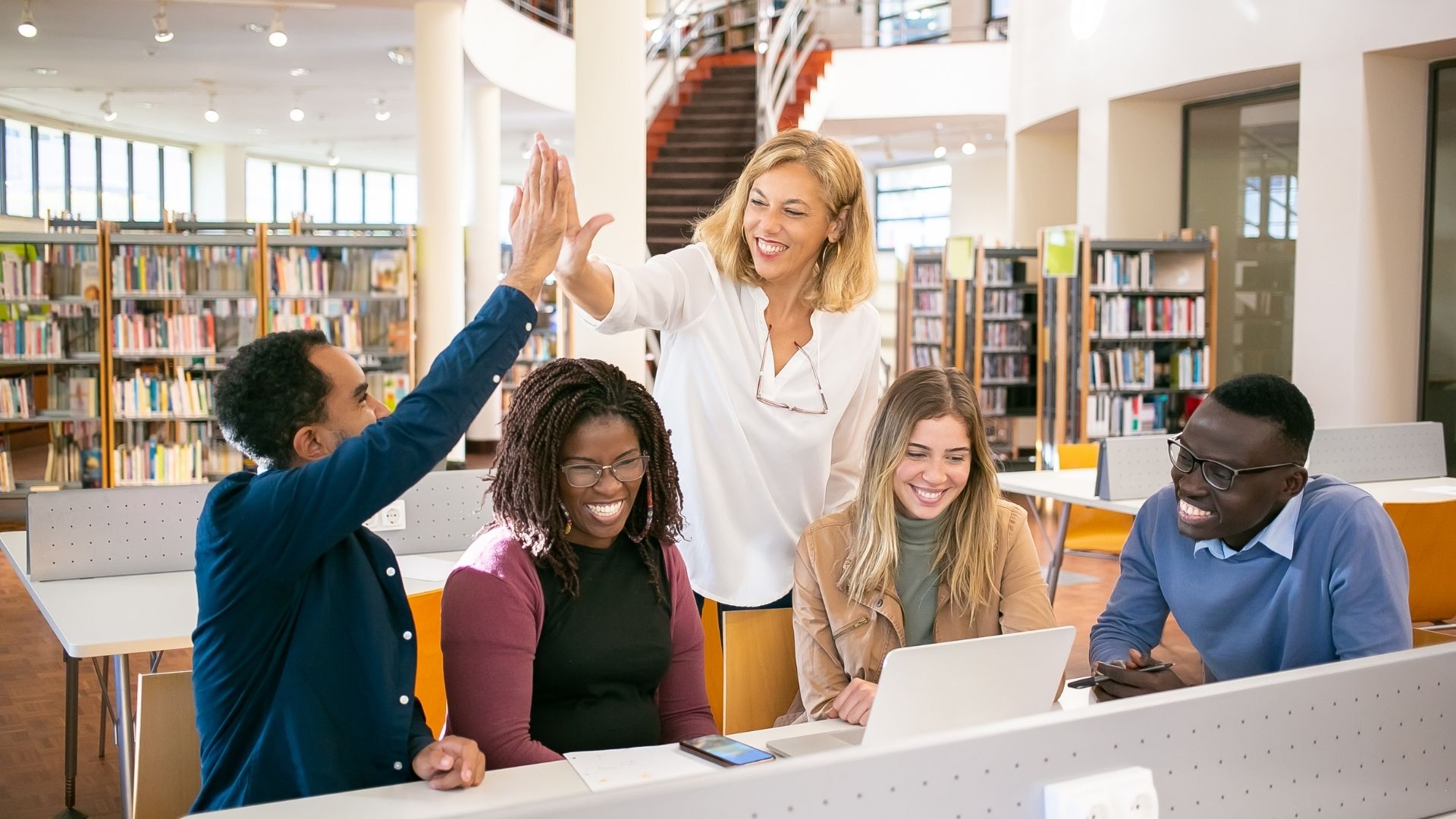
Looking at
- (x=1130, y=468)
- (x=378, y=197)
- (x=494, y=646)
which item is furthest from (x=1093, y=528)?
(x=378, y=197)

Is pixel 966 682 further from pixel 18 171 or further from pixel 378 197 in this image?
pixel 378 197

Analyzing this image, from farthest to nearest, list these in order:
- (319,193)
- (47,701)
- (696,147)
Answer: (319,193) < (696,147) < (47,701)

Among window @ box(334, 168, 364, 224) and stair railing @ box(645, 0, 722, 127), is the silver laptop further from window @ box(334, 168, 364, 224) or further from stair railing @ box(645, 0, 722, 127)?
window @ box(334, 168, 364, 224)

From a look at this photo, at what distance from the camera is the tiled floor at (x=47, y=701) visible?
3.64 m

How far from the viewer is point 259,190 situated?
18375 millimetres

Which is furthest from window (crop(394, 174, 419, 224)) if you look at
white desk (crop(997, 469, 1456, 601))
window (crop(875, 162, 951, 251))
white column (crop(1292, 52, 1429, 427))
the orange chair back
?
the orange chair back

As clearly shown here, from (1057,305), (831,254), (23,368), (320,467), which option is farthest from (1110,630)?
(23,368)

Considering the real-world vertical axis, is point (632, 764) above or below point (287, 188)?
below

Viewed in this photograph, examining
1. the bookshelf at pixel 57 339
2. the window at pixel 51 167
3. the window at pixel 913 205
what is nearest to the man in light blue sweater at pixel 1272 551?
the bookshelf at pixel 57 339

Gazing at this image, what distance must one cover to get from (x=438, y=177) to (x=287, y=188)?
10.5 metres

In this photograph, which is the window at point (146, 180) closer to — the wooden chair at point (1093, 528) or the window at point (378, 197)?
the window at point (378, 197)

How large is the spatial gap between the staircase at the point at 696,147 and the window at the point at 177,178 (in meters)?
8.08

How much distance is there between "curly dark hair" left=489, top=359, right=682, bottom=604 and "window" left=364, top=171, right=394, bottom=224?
63.8 ft

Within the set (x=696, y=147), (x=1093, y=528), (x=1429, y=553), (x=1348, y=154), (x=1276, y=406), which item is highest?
(x=696, y=147)
